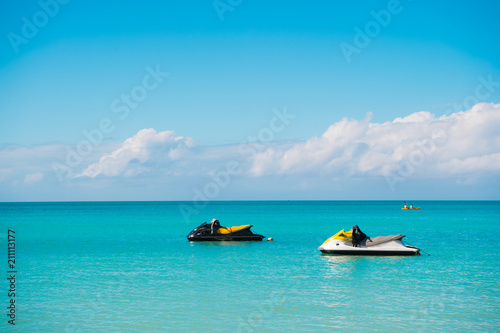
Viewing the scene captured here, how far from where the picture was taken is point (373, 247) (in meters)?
38.3

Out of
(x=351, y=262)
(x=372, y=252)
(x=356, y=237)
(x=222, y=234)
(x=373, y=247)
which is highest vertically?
(x=356, y=237)

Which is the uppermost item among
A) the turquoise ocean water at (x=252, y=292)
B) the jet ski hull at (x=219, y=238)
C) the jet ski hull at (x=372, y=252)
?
the jet ski hull at (x=219, y=238)

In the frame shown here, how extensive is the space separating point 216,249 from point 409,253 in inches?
682

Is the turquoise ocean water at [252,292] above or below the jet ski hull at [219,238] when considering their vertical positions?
below

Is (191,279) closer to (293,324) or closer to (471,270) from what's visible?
(293,324)

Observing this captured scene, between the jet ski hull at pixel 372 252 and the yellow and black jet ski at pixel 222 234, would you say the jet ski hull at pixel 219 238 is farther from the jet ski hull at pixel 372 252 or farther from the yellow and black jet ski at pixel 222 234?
the jet ski hull at pixel 372 252

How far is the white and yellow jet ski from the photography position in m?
38.1

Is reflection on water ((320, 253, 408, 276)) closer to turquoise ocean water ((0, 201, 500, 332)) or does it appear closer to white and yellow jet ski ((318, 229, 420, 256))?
turquoise ocean water ((0, 201, 500, 332))

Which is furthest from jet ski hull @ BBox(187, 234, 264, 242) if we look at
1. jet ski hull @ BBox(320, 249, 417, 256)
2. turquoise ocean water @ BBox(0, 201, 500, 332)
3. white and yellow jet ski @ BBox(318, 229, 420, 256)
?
jet ski hull @ BBox(320, 249, 417, 256)

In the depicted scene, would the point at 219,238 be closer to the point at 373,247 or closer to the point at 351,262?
the point at 373,247

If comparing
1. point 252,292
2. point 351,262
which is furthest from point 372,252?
point 252,292

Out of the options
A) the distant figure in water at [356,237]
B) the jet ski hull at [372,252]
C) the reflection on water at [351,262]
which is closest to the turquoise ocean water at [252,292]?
the reflection on water at [351,262]

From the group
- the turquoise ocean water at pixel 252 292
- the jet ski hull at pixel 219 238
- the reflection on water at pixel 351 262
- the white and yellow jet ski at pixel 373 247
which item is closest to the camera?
the turquoise ocean water at pixel 252 292

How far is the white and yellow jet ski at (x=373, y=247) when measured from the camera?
38125 millimetres
